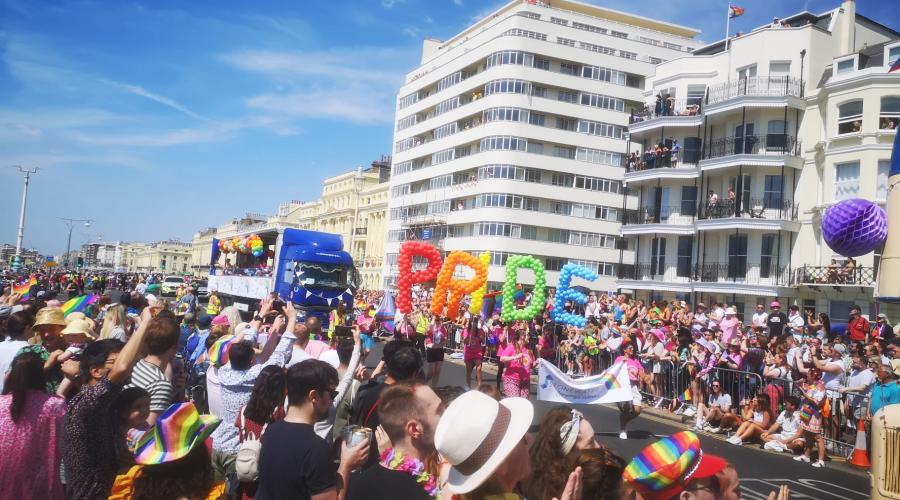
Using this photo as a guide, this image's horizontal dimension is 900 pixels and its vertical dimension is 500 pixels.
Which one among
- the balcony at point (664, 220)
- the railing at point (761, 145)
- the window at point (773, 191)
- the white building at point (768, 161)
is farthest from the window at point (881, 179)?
the balcony at point (664, 220)

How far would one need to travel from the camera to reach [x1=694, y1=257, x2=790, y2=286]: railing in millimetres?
30484

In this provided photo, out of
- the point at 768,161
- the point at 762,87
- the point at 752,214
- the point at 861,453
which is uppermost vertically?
the point at 762,87

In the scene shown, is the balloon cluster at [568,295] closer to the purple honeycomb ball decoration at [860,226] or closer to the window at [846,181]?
the purple honeycomb ball decoration at [860,226]

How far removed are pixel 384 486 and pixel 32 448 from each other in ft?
8.43

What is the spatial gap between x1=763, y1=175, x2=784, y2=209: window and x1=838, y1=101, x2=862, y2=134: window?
3.48 meters

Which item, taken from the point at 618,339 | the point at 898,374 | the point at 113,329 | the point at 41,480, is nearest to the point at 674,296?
the point at 618,339

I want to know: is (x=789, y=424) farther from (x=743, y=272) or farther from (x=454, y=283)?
(x=743, y=272)

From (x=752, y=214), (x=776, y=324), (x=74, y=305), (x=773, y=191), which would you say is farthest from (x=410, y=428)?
(x=773, y=191)

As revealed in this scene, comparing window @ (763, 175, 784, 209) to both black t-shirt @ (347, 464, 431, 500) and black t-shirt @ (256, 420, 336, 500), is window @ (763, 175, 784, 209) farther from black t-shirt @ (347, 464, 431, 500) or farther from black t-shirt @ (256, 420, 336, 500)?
black t-shirt @ (347, 464, 431, 500)

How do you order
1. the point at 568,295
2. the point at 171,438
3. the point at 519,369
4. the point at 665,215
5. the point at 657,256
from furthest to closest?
1. the point at 657,256
2. the point at 665,215
3. the point at 568,295
4. the point at 519,369
5. the point at 171,438

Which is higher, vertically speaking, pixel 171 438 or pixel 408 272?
pixel 408 272

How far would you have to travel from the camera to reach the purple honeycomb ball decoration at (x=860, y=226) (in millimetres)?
7770

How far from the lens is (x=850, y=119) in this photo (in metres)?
28.1

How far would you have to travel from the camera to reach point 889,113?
88.0ft
